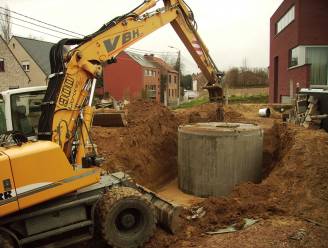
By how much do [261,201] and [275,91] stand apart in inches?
952

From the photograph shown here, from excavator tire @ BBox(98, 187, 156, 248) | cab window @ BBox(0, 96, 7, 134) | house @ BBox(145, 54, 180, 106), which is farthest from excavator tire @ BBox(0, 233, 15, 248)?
house @ BBox(145, 54, 180, 106)

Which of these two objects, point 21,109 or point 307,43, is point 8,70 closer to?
point 307,43

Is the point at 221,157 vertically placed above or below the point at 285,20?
below

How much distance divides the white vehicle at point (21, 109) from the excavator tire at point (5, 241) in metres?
1.78

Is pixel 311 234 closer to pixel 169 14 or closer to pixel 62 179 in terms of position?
pixel 62 179

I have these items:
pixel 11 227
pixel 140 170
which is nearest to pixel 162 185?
pixel 140 170

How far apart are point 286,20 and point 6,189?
24319 mm

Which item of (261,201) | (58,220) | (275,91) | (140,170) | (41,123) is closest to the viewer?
A: (58,220)

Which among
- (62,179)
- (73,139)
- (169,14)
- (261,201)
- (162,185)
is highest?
(169,14)

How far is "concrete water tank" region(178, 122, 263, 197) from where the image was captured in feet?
32.3

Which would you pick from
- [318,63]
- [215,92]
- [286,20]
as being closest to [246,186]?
[215,92]

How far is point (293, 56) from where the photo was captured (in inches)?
953

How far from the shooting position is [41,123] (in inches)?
244

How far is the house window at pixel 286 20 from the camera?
2409cm
